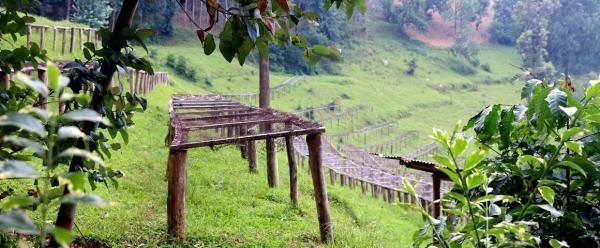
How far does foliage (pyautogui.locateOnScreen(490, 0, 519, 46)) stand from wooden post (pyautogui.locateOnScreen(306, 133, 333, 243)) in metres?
56.7

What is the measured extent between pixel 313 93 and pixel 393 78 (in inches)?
460

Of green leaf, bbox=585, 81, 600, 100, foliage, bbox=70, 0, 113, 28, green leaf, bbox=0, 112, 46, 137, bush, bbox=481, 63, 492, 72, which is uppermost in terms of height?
foliage, bbox=70, 0, 113, 28

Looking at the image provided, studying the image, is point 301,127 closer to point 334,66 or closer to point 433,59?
point 334,66

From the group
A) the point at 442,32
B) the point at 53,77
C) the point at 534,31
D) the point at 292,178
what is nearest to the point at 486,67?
the point at 534,31

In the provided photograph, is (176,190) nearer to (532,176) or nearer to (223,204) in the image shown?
(223,204)

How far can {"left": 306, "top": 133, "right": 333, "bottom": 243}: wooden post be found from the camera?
244 inches

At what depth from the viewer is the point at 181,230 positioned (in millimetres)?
5340

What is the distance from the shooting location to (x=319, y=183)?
627cm

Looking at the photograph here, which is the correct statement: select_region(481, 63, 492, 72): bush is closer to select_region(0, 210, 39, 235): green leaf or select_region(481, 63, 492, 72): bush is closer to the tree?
the tree

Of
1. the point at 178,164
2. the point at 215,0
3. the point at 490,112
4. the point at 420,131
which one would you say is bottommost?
the point at 420,131

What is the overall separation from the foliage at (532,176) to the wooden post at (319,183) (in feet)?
13.6

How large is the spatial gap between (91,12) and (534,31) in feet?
121

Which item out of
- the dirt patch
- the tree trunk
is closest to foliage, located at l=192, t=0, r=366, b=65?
the tree trunk

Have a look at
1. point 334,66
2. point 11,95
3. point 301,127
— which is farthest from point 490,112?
point 334,66
